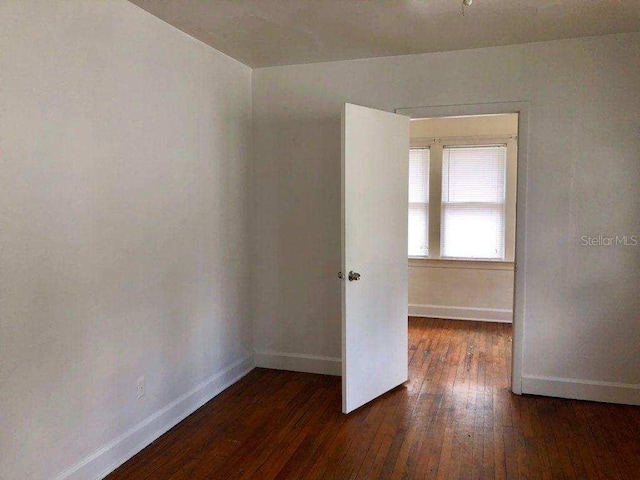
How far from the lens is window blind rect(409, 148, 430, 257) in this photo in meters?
5.85

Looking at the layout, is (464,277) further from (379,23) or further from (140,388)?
(140,388)

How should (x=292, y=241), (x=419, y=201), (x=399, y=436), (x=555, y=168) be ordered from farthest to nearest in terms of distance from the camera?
(x=419, y=201), (x=292, y=241), (x=555, y=168), (x=399, y=436)

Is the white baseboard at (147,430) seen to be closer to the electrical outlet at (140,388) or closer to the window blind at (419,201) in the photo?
the electrical outlet at (140,388)

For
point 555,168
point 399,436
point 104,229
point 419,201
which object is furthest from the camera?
point 419,201

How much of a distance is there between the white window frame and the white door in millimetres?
2323

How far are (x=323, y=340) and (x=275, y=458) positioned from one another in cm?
138

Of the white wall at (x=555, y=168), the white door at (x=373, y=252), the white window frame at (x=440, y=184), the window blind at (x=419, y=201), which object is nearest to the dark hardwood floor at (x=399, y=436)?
the white door at (x=373, y=252)

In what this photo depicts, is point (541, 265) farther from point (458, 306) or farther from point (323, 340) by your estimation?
point (458, 306)

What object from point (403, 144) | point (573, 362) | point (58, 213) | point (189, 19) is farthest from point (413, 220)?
point (58, 213)

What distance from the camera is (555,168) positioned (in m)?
3.34

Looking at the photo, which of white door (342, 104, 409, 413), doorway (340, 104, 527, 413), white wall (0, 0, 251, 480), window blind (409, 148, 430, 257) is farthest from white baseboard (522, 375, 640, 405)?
window blind (409, 148, 430, 257)

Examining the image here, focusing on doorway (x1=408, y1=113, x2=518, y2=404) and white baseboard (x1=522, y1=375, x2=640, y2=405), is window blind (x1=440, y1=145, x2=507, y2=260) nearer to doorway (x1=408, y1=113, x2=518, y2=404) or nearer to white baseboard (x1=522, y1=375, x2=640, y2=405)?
doorway (x1=408, y1=113, x2=518, y2=404)

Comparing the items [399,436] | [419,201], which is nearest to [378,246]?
[399,436]

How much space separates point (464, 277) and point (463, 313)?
0.44 meters
